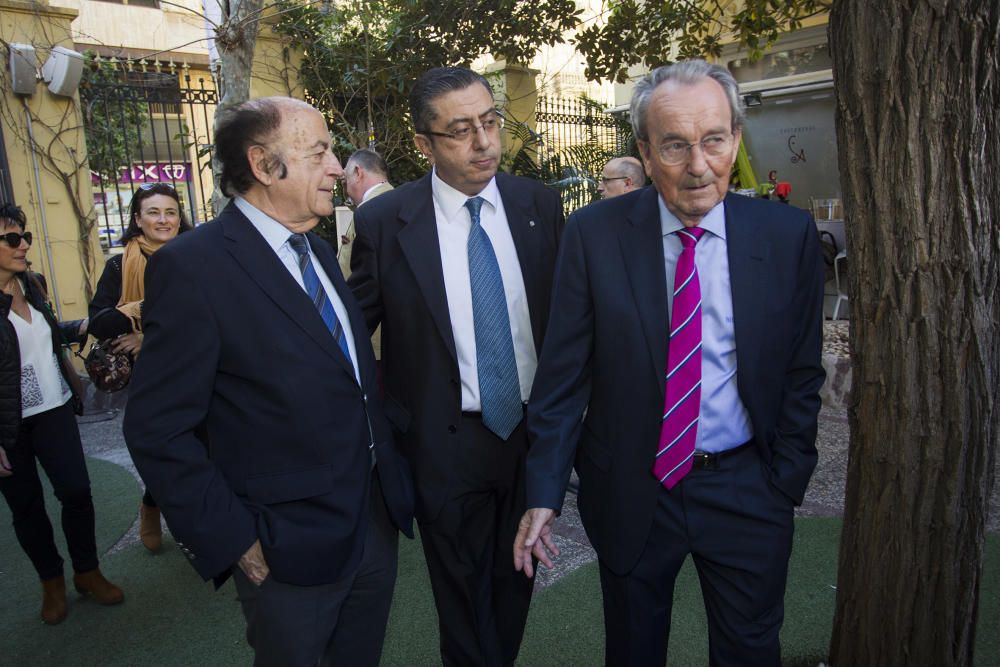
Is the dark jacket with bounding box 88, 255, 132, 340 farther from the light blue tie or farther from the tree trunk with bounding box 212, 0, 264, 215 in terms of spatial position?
the tree trunk with bounding box 212, 0, 264, 215

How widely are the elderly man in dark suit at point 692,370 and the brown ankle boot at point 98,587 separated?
8.55ft

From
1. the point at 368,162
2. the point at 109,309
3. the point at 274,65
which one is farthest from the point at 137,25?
the point at 109,309

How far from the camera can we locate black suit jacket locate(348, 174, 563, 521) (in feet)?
8.30

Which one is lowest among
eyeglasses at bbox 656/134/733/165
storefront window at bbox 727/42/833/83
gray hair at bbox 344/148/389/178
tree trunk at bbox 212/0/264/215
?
eyeglasses at bbox 656/134/733/165

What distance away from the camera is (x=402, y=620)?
11.3 ft

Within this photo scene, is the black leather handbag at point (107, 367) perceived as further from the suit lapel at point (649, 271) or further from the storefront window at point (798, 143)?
the storefront window at point (798, 143)

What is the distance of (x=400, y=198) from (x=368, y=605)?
1.36 m

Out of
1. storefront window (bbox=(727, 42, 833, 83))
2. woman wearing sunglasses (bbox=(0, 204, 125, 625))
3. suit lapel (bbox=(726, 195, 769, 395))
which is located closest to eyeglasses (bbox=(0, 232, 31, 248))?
woman wearing sunglasses (bbox=(0, 204, 125, 625))

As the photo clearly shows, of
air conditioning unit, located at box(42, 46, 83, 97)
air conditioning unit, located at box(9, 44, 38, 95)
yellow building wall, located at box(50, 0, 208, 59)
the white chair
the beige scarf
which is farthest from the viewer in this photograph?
yellow building wall, located at box(50, 0, 208, 59)

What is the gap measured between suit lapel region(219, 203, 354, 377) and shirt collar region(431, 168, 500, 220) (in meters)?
0.79

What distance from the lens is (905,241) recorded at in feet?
6.82

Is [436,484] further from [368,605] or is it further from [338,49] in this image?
[338,49]

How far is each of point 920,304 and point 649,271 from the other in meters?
Answer: 0.77

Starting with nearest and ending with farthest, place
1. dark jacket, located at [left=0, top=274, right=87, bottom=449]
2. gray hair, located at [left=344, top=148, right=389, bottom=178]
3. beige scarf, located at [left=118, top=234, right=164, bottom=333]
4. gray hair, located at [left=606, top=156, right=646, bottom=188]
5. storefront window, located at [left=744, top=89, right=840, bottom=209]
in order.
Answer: dark jacket, located at [left=0, top=274, right=87, bottom=449] < beige scarf, located at [left=118, top=234, right=164, bottom=333] < gray hair, located at [left=344, top=148, right=389, bottom=178] < gray hair, located at [left=606, top=156, right=646, bottom=188] < storefront window, located at [left=744, top=89, right=840, bottom=209]
